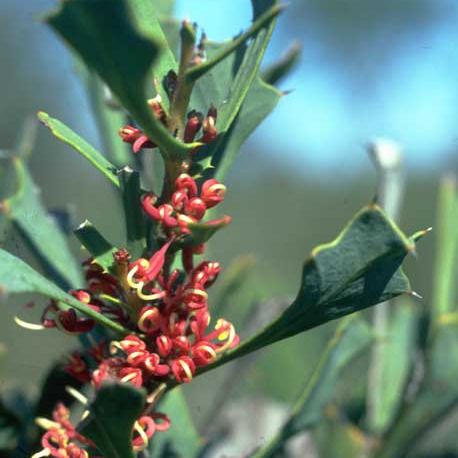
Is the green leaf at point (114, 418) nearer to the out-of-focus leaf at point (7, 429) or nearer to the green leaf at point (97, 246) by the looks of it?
the green leaf at point (97, 246)

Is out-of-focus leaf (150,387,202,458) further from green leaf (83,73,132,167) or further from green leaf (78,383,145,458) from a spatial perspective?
green leaf (83,73,132,167)

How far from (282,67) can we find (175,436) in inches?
21.6

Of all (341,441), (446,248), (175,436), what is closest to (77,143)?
(175,436)

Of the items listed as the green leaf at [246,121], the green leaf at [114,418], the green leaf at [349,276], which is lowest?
the green leaf at [114,418]

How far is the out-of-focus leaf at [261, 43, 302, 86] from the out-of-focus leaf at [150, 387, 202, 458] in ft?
1.56

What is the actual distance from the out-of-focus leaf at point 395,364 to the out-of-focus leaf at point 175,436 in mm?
380

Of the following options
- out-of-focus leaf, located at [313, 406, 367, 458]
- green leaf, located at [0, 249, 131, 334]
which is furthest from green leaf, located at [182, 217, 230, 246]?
out-of-focus leaf, located at [313, 406, 367, 458]

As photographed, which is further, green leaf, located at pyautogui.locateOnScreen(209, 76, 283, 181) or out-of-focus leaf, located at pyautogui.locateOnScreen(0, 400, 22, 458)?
out-of-focus leaf, located at pyautogui.locateOnScreen(0, 400, 22, 458)

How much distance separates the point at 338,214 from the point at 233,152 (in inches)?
297

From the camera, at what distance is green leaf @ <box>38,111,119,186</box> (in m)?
0.66

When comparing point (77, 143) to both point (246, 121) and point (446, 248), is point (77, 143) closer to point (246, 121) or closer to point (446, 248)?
point (246, 121)

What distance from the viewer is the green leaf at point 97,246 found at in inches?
26.8

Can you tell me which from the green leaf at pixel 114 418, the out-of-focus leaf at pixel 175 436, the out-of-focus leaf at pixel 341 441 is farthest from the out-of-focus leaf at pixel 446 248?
the green leaf at pixel 114 418

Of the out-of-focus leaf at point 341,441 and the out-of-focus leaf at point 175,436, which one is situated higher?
the out-of-focus leaf at point 175,436
